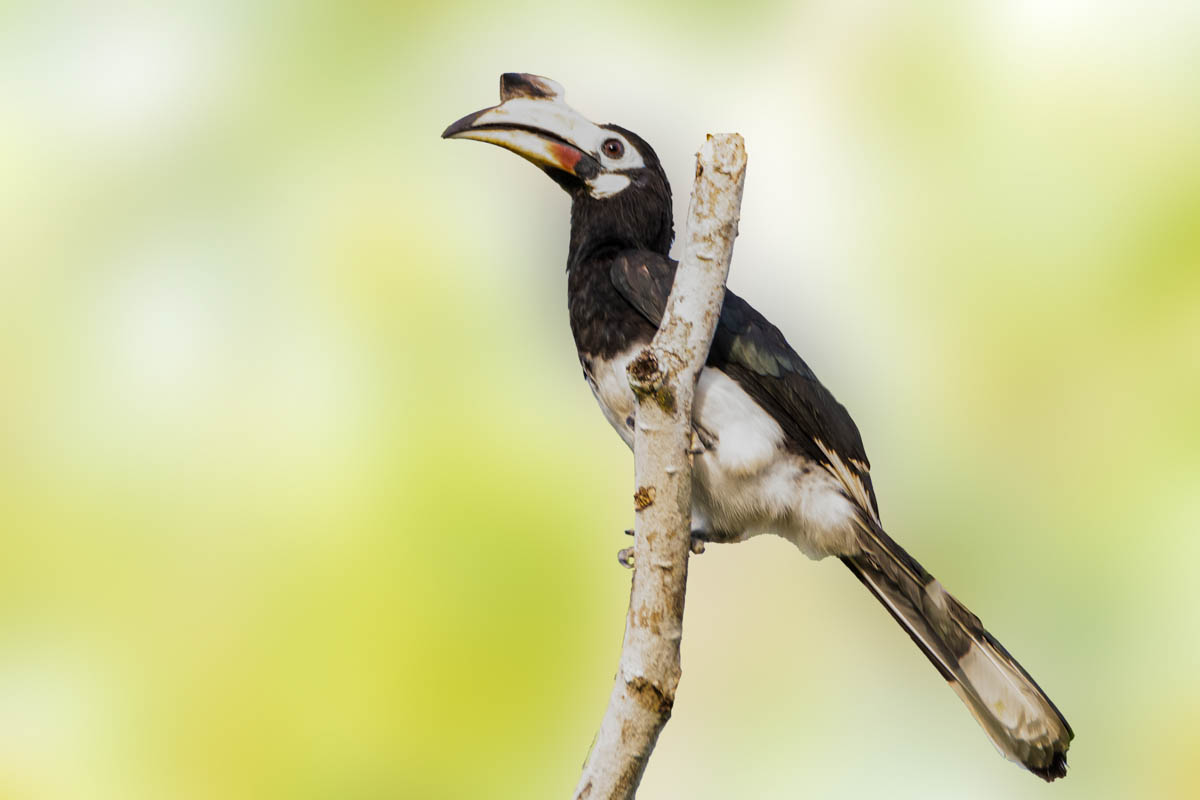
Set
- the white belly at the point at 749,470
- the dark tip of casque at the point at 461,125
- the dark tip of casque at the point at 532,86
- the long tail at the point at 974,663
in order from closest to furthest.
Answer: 1. the long tail at the point at 974,663
2. the white belly at the point at 749,470
3. the dark tip of casque at the point at 461,125
4. the dark tip of casque at the point at 532,86

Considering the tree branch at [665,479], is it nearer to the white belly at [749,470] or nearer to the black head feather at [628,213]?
the white belly at [749,470]

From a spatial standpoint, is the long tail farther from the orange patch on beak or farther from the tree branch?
the orange patch on beak

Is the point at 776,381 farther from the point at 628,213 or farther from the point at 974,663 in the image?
the point at 974,663

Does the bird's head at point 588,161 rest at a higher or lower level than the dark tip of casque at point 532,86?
lower

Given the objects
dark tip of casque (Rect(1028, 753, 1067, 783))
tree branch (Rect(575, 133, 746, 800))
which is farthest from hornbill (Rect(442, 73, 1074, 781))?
tree branch (Rect(575, 133, 746, 800))

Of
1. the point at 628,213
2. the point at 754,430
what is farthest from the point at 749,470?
the point at 628,213

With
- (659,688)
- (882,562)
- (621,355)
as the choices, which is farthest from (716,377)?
(659,688)

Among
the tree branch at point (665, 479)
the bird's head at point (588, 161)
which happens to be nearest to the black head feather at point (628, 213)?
the bird's head at point (588, 161)

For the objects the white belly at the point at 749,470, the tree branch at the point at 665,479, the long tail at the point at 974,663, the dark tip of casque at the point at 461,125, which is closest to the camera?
the tree branch at the point at 665,479

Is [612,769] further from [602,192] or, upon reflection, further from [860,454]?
[602,192]
